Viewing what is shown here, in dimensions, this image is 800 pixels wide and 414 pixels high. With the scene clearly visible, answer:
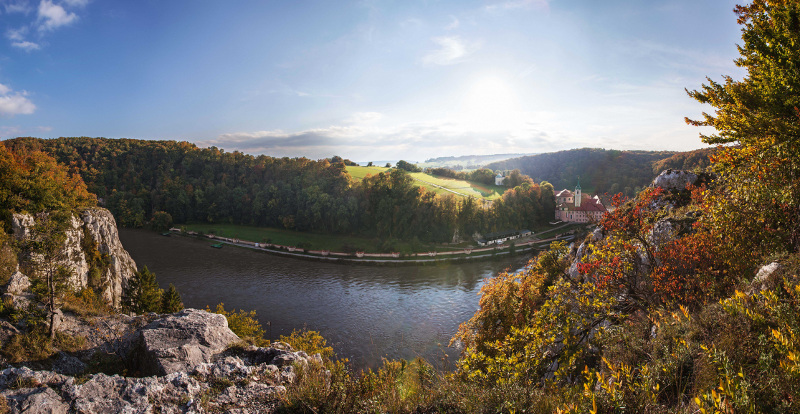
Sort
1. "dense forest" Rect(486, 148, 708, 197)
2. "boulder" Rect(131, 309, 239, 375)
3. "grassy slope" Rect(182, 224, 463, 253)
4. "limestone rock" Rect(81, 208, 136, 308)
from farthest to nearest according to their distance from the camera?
"dense forest" Rect(486, 148, 708, 197) → "grassy slope" Rect(182, 224, 463, 253) → "limestone rock" Rect(81, 208, 136, 308) → "boulder" Rect(131, 309, 239, 375)

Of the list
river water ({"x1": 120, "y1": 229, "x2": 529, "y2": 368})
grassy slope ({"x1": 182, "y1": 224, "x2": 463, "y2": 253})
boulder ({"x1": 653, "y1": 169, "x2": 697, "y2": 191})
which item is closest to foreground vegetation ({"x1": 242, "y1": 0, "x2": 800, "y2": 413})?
boulder ({"x1": 653, "y1": 169, "x2": 697, "y2": 191})

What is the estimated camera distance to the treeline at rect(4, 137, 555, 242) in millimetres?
51844

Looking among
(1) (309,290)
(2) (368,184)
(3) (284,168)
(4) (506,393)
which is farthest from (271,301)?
(3) (284,168)

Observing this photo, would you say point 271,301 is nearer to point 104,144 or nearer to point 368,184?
point 368,184

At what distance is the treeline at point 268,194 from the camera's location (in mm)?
51844

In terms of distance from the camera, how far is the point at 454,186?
7269cm

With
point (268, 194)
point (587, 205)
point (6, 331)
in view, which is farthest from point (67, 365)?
point (587, 205)

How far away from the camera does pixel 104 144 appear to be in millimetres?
80312

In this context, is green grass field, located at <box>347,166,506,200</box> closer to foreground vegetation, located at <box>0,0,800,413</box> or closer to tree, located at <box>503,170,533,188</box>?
tree, located at <box>503,170,533,188</box>

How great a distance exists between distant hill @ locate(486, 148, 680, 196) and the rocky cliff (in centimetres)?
7752

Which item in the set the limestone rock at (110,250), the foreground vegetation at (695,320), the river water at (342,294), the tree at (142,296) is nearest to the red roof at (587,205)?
the river water at (342,294)

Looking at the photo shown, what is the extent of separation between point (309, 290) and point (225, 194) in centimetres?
4614

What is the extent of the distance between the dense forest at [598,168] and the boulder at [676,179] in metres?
58.9

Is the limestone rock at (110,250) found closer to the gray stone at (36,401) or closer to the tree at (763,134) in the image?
the gray stone at (36,401)
